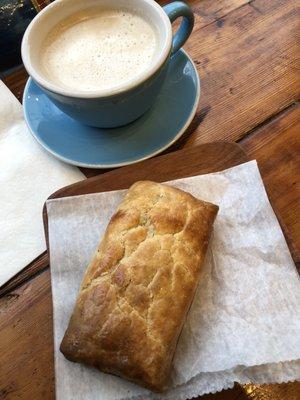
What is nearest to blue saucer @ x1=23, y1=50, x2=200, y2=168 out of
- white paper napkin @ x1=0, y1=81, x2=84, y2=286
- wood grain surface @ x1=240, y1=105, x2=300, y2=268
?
white paper napkin @ x1=0, y1=81, x2=84, y2=286

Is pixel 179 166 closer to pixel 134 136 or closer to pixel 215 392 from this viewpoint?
pixel 134 136

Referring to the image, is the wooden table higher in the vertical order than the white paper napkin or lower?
lower

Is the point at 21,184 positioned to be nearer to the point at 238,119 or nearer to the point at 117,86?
the point at 117,86

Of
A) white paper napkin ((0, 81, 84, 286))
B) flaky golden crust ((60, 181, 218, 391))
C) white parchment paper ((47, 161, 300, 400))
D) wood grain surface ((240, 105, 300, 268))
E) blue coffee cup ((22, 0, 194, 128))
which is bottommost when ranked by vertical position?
wood grain surface ((240, 105, 300, 268))

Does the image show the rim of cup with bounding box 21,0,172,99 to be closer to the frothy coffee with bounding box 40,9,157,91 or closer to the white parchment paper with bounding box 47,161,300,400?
the frothy coffee with bounding box 40,9,157,91

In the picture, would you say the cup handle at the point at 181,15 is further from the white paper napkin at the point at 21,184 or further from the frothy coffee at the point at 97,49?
the white paper napkin at the point at 21,184

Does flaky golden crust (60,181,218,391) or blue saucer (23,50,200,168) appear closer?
flaky golden crust (60,181,218,391)

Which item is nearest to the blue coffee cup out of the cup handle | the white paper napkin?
the cup handle
